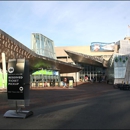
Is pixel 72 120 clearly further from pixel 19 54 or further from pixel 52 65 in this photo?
pixel 52 65

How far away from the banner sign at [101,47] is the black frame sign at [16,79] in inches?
2597

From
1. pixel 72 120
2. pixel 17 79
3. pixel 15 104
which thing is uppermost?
pixel 17 79

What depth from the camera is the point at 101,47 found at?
74688mm

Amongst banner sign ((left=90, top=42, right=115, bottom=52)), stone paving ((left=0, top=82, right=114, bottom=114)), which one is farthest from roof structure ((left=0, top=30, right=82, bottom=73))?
banner sign ((left=90, top=42, right=115, bottom=52))

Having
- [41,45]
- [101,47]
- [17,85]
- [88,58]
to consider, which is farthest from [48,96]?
[101,47]

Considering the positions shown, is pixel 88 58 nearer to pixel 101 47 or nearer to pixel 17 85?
pixel 101 47

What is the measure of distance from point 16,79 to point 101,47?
68.1 metres

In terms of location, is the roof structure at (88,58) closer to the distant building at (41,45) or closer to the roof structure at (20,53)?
the roof structure at (20,53)

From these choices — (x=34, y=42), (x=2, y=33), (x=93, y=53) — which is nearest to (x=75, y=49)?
(x=93, y=53)

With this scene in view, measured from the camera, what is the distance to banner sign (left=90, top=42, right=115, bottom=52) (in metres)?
73.6

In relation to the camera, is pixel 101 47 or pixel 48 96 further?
pixel 101 47

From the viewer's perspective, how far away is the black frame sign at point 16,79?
855 cm

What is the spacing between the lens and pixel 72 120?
7887mm

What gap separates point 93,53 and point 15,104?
6649 centimetres
